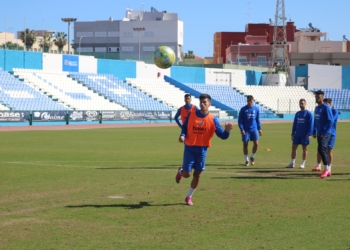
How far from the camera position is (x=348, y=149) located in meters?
26.1

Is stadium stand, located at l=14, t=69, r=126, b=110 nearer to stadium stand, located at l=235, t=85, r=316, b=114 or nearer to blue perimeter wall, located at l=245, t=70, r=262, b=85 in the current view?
stadium stand, located at l=235, t=85, r=316, b=114

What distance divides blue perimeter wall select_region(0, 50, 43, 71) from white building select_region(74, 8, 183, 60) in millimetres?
66469

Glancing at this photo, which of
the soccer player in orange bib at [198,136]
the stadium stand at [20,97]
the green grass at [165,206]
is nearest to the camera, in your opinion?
the green grass at [165,206]

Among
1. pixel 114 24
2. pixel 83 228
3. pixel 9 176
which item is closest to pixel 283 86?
pixel 114 24

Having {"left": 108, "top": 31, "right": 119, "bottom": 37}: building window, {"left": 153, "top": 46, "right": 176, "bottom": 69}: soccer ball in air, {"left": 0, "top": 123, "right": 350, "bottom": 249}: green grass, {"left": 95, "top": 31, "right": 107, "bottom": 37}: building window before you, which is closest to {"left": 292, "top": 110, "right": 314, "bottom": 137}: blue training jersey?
{"left": 0, "top": 123, "right": 350, "bottom": 249}: green grass

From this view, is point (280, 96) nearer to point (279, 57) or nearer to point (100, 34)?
point (279, 57)

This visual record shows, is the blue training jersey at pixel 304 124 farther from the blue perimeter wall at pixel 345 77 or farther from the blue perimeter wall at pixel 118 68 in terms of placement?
the blue perimeter wall at pixel 345 77

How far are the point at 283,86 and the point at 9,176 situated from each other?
2838 inches

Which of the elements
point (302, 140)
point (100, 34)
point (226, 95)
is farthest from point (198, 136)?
point (100, 34)

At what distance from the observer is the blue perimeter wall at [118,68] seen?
232 ft

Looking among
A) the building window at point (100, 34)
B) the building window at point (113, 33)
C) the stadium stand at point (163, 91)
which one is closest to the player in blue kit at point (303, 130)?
the stadium stand at point (163, 91)

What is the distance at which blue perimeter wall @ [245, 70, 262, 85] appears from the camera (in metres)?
87.0

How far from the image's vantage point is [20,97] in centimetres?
5462

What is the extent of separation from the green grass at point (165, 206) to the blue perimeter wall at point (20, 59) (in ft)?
135
